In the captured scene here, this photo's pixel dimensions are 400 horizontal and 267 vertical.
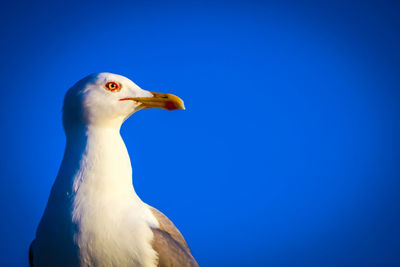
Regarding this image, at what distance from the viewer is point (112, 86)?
240 cm

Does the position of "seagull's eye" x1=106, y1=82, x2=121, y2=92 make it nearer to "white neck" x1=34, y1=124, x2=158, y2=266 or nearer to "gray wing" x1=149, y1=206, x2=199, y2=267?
"white neck" x1=34, y1=124, x2=158, y2=266

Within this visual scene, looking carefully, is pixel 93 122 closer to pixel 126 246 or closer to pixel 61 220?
pixel 61 220

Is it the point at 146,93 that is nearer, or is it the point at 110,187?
the point at 110,187

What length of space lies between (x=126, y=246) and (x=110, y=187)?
0.40 m

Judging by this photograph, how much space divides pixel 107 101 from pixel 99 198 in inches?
28.6

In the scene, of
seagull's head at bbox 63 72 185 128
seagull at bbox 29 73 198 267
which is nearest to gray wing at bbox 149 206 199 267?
seagull at bbox 29 73 198 267

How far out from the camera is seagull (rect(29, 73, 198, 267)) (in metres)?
1.91

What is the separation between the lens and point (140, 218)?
2.16 meters

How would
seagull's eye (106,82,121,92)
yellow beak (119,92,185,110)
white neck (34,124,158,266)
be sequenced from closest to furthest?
1. white neck (34,124,158,266)
2. seagull's eye (106,82,121,92)
3. yellow beak (119,92,185,110)

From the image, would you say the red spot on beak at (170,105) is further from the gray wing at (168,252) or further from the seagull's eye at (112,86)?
the gray wing at (168,252)

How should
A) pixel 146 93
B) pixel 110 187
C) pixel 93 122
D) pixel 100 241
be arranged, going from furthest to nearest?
pixel 146 93, pixel 93 122, pixel 110 187, pixel 100 241

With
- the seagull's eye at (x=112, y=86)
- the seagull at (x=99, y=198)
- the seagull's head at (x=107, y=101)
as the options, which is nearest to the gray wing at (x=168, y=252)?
the seagull at (x=99, y=198)

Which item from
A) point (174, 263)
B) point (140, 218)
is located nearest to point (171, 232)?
point (174, 263)

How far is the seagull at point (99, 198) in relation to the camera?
75.0 inches
